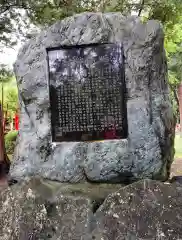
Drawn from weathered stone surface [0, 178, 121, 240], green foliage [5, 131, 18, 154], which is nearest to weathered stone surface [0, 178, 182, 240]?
weathered stone surface [0, 178, 121, 240]

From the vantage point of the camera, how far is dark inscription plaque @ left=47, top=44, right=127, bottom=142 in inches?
191

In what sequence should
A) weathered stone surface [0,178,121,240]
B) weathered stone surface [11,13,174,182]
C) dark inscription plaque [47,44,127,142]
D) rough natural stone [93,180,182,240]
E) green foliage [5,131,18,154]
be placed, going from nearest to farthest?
rough natural stone [93,180,182,240], weathered stone surface [0,178,121,240], weathered stone surface [11,13,174,182], dark inscription plaque [47,44,127,142], green foliage [5,131,18,154]

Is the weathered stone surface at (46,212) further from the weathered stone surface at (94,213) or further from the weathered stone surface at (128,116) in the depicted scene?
the weathered stone surface at (128,116)

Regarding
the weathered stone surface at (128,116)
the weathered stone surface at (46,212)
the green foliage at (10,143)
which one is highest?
the weathered stone surface at (128,116)

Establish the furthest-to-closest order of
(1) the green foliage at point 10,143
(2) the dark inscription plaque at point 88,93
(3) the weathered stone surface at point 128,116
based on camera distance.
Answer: (1) the green foliage at point 10,143 < (2) the dark inscription plaque at point 88,93 < (3) the weathered stone surface at point 128,116

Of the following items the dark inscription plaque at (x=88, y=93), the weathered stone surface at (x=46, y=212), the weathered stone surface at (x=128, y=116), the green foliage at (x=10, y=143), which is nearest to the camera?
the weathered stone surface at (x=46, y=212)

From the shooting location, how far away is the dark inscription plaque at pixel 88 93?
4844 mm

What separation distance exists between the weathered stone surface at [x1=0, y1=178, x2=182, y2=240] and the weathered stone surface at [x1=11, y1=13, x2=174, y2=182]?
480 millimetres

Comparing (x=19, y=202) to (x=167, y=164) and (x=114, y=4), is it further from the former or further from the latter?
(x=114, y=4)

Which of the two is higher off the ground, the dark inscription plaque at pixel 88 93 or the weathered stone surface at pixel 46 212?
the dark inscription plaque at pixel 88 93

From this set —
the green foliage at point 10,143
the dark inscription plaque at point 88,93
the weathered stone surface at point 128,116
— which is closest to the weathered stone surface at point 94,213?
the weathered stone surface at point 128,116

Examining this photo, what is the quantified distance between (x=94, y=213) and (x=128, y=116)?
1.45 m

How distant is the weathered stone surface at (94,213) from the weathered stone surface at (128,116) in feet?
1.58

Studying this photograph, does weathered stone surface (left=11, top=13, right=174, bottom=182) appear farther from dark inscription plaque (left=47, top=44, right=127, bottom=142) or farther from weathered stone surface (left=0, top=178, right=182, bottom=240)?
weathered stone surface (left=0, top=178, right=182, bottom=240)
